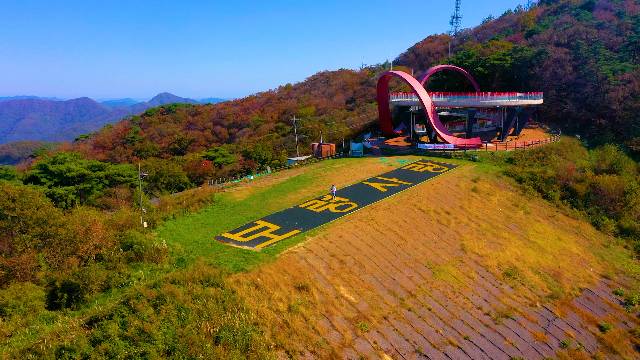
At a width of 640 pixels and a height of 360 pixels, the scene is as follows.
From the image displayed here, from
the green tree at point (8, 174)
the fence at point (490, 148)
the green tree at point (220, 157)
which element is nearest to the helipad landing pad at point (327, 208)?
the fence at point (490, 148)

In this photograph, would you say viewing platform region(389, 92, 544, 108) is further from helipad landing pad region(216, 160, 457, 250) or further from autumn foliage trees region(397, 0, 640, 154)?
autumn foliage trees region(397, 0, 640, 154)

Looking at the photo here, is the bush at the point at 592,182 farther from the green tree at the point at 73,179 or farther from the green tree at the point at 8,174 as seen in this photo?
the green tree at the point at 8,174

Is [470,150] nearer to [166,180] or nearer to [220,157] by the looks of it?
[220,157]

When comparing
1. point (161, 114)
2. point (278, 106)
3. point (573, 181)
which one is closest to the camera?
point (573, 181)

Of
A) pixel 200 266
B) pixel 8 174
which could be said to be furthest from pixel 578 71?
pixel 8 174

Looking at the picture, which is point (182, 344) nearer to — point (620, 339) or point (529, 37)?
point (620, 339)

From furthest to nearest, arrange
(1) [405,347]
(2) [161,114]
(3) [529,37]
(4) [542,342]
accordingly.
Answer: (2) [161,114] → (3) [529,37] → (4) [542,342] → (1) [405,347]

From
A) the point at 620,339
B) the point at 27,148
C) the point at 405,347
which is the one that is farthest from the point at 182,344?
the point at 27,148
